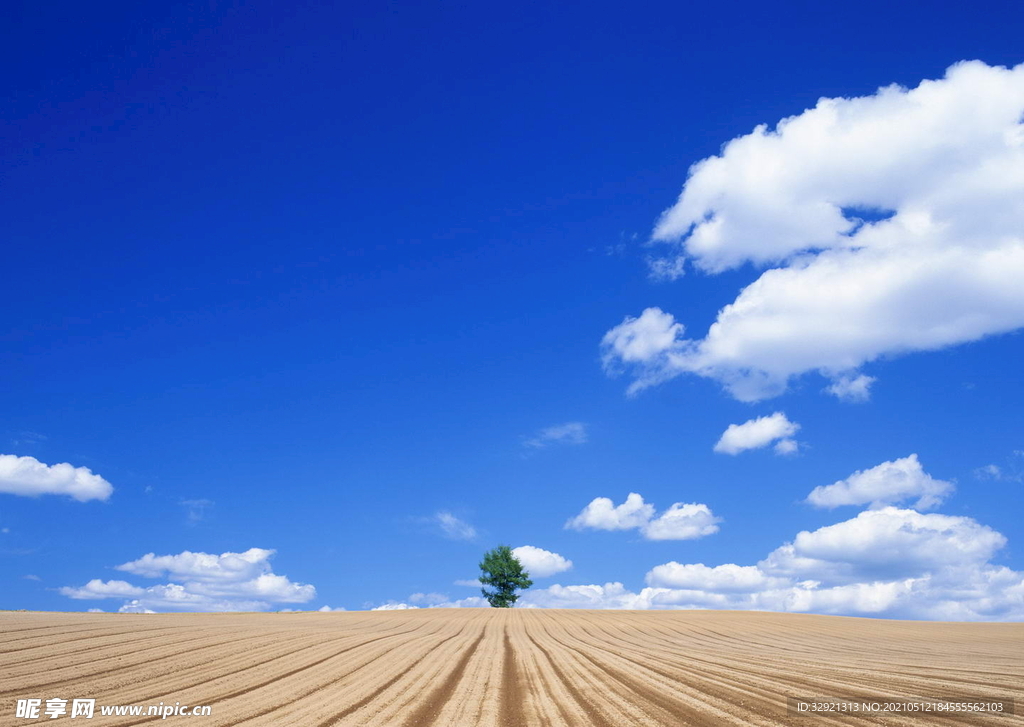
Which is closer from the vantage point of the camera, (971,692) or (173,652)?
(971,692)

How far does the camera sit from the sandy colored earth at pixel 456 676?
1281cm

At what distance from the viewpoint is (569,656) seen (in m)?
23.0

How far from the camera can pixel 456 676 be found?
1773cm

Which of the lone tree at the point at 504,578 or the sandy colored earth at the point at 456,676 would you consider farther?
the lone tree at the point at 504,578

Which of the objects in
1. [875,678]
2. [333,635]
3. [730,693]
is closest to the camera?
[730,693]

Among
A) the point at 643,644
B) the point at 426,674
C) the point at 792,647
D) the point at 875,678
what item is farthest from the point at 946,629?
the point at 426,674

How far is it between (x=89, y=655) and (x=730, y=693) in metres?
17.7

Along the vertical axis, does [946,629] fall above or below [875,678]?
below

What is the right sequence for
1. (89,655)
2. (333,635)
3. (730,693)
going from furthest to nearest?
(333,635)
(89,655)
(730,693)

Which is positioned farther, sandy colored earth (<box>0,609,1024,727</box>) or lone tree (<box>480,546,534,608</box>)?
lone tree (<box>480,546,534,608</box>)

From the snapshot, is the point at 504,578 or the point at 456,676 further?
the point at 504,578

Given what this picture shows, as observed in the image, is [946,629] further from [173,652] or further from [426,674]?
[173,652]

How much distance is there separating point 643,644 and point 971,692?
655 inches

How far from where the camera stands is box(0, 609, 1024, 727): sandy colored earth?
1281 cm
